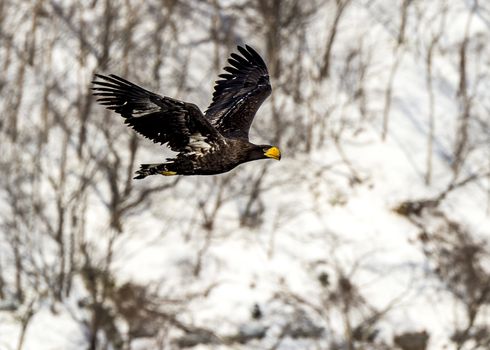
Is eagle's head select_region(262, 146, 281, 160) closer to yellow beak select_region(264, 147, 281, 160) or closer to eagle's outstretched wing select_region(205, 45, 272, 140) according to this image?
yellow beak select_region(264, 147, 281, 160)

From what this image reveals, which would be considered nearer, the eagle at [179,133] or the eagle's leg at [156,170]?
the eagle at [179,133]

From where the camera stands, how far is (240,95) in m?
11.5

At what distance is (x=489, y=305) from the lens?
28.6 meters

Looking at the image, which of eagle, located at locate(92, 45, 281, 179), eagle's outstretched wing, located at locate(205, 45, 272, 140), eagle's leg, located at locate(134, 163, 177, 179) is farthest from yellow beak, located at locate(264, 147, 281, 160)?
eagle's leg, located at locate(134, 163, 177, 179)

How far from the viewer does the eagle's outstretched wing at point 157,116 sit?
9.39 metres

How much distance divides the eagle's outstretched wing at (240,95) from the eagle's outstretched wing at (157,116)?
0.80 meters

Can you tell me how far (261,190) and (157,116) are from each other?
802 inches

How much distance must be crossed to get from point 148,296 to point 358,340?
6456 mm

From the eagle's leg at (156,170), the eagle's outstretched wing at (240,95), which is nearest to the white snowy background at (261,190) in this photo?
the eagle's outstretched wing at (240,95)

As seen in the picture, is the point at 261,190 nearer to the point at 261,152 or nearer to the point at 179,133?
the point at 261,152

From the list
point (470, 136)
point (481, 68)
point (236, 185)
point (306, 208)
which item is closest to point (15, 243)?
point (236, 185)

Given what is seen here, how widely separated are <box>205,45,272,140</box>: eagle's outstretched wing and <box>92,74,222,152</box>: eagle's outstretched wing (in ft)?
2.62

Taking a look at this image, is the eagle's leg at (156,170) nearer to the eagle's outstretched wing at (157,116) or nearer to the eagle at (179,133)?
the eagle at (179,133)

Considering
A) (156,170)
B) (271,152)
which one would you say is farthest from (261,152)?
(156,170)
